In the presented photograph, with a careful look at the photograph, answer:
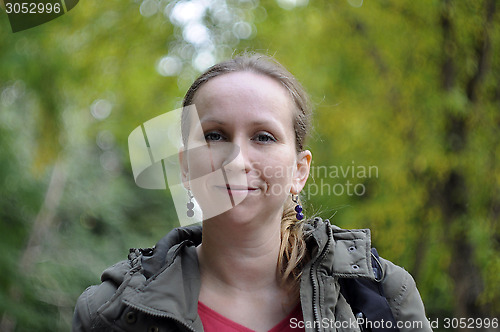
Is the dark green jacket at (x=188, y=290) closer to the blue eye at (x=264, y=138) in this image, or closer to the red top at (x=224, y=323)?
the red top at (x=224, y=323)

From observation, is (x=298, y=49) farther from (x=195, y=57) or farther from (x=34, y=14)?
(x=34, y=14)

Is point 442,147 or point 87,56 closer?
point 442,147

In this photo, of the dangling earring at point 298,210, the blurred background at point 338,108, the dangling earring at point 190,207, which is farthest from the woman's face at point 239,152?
the blurred background at point 338,108

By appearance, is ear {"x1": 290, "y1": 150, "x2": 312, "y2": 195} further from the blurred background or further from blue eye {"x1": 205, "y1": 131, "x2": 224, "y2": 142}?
the blurred background

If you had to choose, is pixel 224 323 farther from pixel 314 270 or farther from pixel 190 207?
pixel 190 207

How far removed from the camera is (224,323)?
1431 mm

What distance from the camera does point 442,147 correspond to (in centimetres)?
397

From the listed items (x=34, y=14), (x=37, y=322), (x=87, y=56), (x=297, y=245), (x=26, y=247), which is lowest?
(x=37, y=322)

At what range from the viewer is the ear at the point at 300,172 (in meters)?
1.60

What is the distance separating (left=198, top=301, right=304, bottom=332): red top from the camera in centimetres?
142

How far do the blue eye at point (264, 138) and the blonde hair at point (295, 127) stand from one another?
6.4 inches

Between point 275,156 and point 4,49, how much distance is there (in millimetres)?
3602

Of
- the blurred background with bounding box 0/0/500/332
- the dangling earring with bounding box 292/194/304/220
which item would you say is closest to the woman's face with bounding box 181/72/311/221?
the dangling earring with bounding box 292/194/304/220

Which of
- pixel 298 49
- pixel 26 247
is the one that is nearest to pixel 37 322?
pixel 26 247
